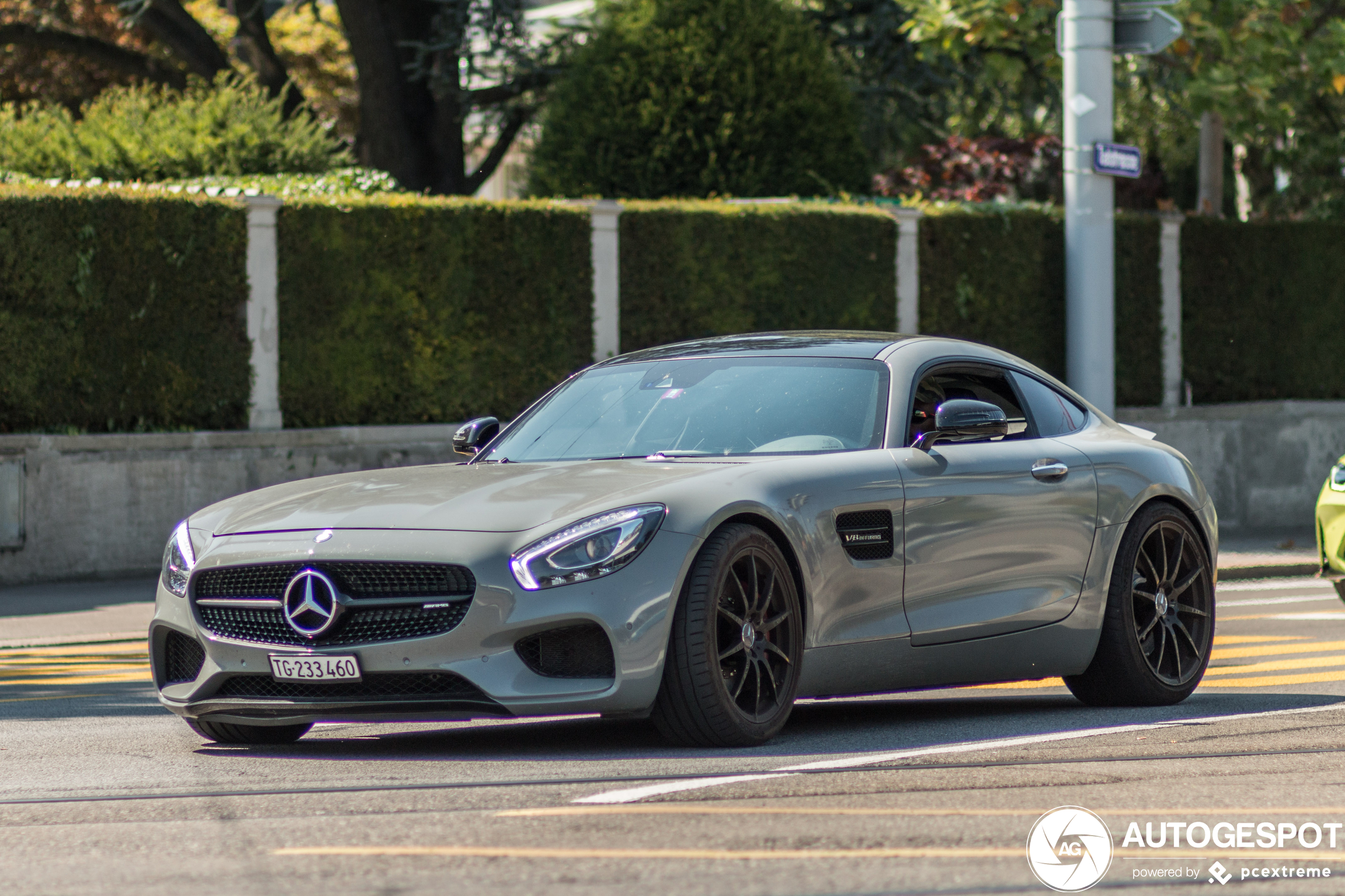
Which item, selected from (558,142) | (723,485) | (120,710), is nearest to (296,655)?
(723,485)

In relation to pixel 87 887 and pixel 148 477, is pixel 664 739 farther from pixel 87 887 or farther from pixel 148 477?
pixel 148 477

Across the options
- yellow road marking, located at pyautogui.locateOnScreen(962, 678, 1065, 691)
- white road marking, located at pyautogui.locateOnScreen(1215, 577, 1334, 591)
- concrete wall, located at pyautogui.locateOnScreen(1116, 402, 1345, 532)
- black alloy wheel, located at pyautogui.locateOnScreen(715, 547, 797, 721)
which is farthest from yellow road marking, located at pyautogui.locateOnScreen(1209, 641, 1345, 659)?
concrete wall, located at pyautogui.locateOnScreen(1116, 402, 1345, 532)

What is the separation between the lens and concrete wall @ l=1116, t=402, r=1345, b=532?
2164 cm

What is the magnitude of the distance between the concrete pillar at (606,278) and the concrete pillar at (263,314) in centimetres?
292

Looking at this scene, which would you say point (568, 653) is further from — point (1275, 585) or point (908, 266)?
point (908, 266)

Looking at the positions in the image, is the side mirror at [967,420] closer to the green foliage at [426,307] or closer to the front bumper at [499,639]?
the front bumper at [499,639]

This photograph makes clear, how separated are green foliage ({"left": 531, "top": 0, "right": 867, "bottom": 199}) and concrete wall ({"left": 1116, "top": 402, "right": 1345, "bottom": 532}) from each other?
174 inches

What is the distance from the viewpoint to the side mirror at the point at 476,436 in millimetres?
8469

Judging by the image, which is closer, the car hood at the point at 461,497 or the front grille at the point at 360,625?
the front grille at the point at 360,625

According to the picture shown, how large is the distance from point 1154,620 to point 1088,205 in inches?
408

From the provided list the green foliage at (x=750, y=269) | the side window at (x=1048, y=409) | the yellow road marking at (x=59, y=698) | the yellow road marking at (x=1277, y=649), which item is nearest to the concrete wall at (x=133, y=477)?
the green foliage at (x=750, y=269)

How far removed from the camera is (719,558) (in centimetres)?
670

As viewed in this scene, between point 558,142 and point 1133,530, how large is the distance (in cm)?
1497

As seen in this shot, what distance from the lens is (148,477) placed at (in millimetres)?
16188
